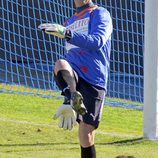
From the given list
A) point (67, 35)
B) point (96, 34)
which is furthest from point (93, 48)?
point (67, 35)

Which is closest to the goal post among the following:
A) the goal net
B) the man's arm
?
the man's arm

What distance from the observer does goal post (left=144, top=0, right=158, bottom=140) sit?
9.22 m

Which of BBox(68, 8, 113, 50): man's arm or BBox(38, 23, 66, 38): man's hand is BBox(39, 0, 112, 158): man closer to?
BBox(68, 8, 113, 50): man's arm

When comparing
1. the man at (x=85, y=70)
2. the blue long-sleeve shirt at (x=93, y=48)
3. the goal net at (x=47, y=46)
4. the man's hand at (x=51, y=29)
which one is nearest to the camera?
the man's hand at (x=51, y=29)

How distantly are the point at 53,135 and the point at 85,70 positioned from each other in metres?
3.12

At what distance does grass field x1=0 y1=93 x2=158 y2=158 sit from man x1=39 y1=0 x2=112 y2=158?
6.03ft

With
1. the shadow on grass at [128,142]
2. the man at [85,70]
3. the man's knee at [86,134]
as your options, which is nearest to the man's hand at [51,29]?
the man at [85,70]

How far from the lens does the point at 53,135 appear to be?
9266 millimetres

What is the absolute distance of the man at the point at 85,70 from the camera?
5.96 meters

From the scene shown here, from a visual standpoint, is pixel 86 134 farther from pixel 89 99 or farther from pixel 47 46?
Answer: pixel 47 46

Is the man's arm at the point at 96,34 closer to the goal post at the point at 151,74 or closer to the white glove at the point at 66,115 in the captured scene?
the white glove at the point at 66,115

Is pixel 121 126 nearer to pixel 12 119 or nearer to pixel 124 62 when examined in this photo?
pixel 12 119

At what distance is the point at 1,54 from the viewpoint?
16.6 metres

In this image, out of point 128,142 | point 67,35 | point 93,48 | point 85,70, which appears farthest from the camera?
point 128,142
